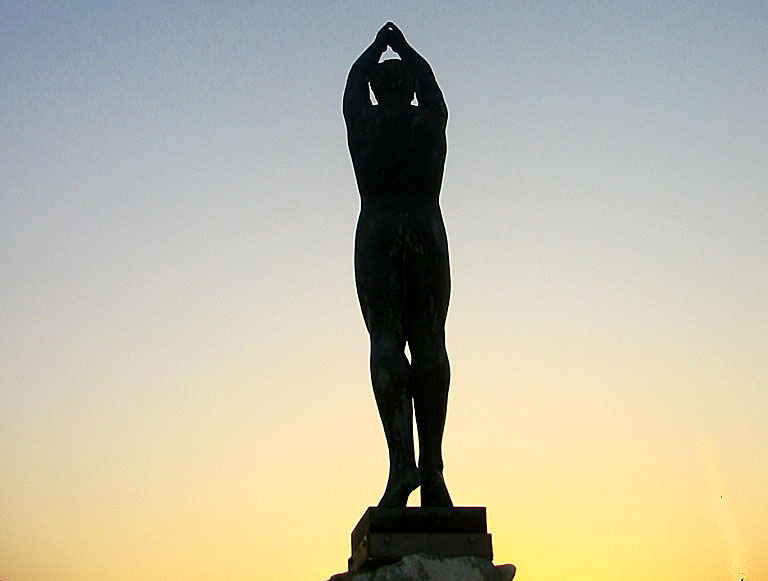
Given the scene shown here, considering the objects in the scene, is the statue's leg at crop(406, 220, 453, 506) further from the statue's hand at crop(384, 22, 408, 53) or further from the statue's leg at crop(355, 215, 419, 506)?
the statue's hand at crop(384, 22, 408, 53)

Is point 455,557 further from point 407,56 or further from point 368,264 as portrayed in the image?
point 407,56

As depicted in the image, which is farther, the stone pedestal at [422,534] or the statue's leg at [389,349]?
the statue's leg at [389,349]

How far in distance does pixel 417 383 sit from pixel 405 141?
1912 millimetres

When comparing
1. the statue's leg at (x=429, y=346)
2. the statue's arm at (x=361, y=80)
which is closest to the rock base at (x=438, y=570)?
the statue's leg at (x=429, y=346)

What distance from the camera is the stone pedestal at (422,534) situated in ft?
24.9

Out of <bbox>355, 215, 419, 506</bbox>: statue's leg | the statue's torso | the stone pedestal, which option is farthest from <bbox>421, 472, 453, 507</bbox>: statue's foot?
the statue's torso

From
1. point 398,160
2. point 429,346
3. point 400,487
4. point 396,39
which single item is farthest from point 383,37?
point 400,487

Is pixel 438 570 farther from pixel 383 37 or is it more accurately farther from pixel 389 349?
pixel 383 37

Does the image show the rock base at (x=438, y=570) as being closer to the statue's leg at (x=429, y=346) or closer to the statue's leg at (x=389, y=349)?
the statue's leg at (x=389, y=349)

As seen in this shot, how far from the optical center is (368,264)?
860cm

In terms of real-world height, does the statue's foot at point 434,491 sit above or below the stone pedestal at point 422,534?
above

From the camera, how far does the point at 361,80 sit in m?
9.15

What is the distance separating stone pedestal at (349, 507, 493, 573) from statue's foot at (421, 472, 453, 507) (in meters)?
0.33

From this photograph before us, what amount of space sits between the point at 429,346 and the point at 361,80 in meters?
2.32
